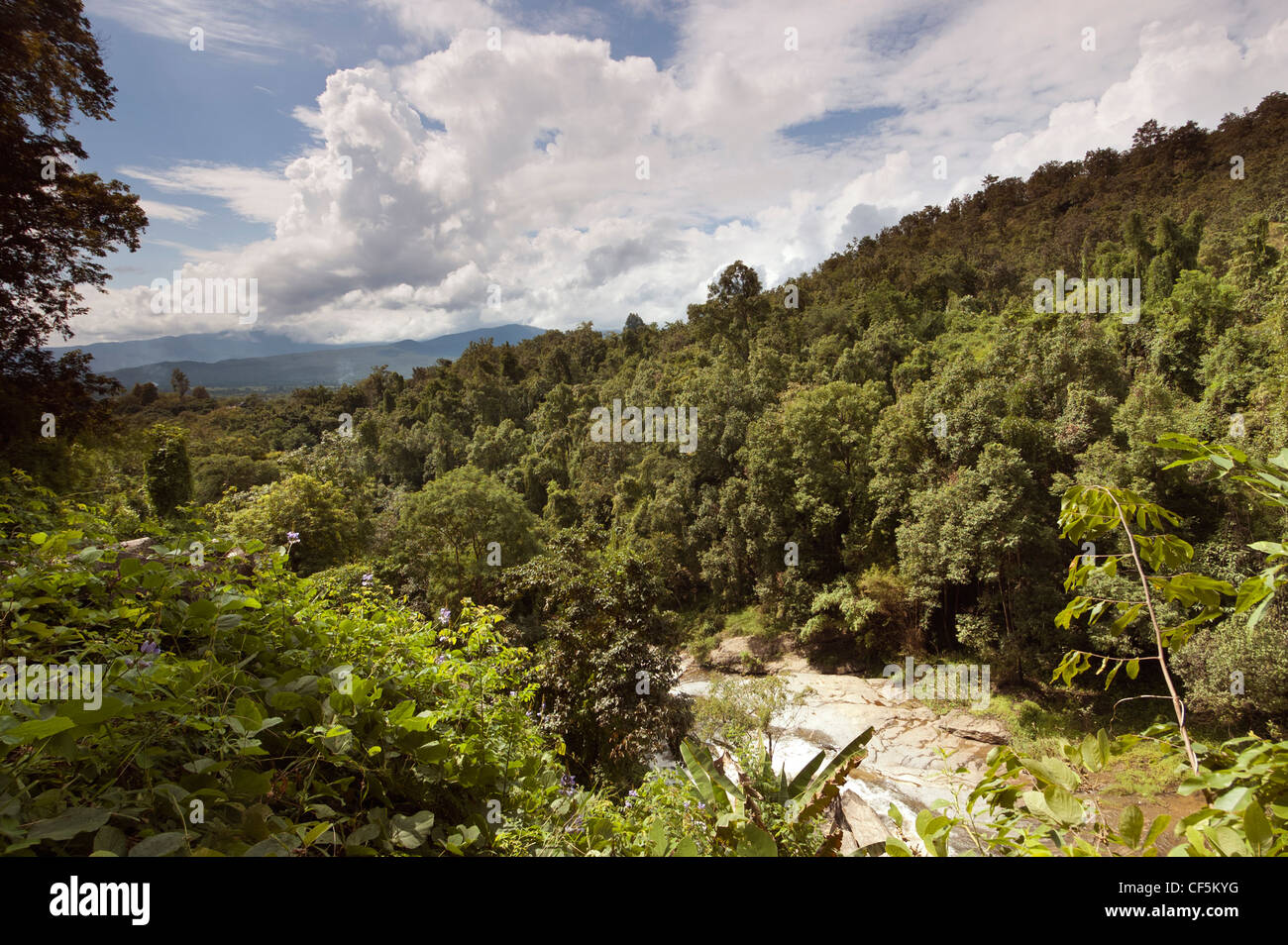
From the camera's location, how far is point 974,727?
12891 mm

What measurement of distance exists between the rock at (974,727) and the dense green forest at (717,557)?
1471 mm

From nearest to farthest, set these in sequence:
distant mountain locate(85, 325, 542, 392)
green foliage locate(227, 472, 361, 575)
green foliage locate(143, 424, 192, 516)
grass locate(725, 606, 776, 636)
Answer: green foliage locate(143, 424, 192, 516), green foliage locate(227, 472, 361, 575), grass locate(725, 606, 776, 636), distant mountain locate(85, 325, 542, 392)

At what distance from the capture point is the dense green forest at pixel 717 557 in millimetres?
1357

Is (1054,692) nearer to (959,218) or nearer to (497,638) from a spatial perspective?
(497,638)

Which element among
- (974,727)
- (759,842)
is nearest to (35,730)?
(759,842)

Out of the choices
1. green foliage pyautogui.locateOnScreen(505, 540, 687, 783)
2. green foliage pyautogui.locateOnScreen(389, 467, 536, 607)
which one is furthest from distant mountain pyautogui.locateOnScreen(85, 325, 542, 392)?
green foliage pyautogui.locateOnScreen(505, 540, 687, 783)

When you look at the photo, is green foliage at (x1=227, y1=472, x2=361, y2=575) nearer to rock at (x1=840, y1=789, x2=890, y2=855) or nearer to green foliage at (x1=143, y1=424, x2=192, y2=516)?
green foliage at (x1=143, y1=424, x2=192, y2=516)

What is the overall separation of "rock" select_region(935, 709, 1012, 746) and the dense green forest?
147cm

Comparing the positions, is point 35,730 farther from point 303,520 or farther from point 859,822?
point 303,520

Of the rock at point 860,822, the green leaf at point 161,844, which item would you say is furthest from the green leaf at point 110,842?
the rock at point 860,822

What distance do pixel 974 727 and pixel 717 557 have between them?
10281 millimetres

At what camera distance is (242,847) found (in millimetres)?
1236

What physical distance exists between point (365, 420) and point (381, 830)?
5052cm

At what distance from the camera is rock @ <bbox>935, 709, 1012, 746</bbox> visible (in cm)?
1253
